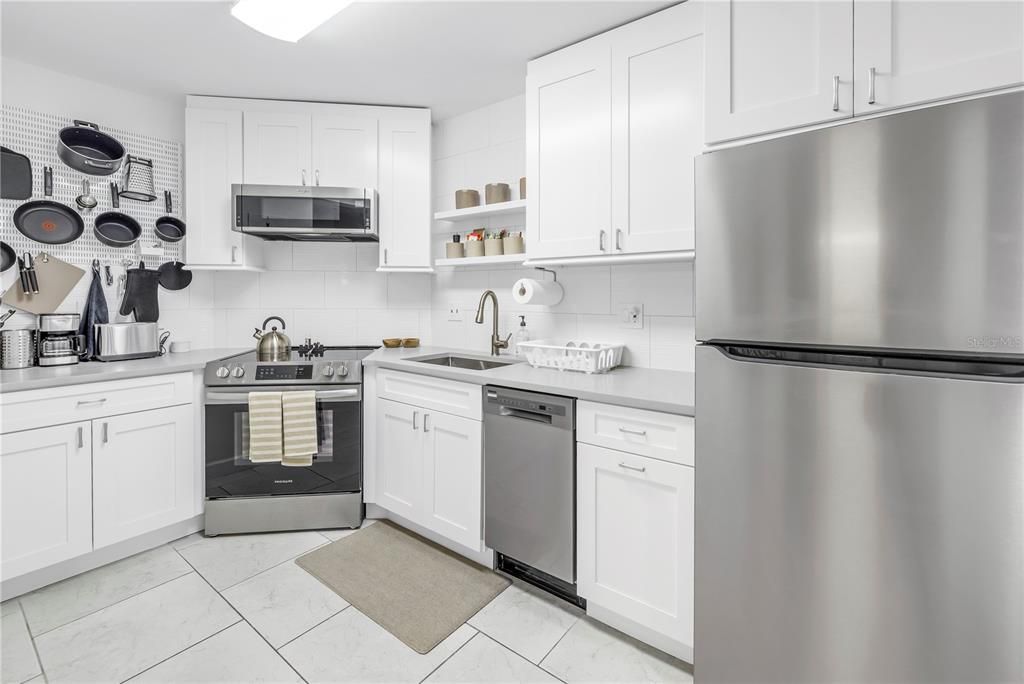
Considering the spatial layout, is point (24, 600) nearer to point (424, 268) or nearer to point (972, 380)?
point (424, 268)

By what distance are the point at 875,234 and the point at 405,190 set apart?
97.3 inches

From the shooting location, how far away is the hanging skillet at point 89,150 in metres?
2.49

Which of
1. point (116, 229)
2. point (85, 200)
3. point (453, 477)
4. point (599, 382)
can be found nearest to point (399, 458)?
point (453, 477)

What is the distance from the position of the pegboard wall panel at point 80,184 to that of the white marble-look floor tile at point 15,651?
1.71 m

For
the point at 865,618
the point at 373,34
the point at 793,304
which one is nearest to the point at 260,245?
the point at 373,34

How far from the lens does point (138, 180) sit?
2766 millimetres

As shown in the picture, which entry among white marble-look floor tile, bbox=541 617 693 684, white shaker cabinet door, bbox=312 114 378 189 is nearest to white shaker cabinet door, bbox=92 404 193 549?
white shaker cabinet door, bbox=312 114 378 189

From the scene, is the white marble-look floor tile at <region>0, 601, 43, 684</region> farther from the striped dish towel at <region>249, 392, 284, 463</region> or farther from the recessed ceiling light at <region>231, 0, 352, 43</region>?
the recessed ceiling light at <region>231, 0, 352, 43</region>

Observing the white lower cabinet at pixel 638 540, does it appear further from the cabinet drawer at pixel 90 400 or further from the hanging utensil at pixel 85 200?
the hanging utensil at pixel 85 200

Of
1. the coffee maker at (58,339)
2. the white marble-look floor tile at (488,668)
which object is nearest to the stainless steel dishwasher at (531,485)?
the white marble-look floor tile at (488,668)

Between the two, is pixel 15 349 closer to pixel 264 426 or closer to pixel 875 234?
pixel 264 426

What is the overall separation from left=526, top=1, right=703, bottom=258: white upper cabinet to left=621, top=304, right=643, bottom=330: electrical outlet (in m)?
0.38

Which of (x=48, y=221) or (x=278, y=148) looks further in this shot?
(x=278, y=148)

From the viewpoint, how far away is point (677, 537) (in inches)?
61.4
